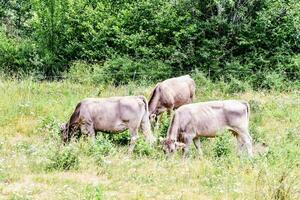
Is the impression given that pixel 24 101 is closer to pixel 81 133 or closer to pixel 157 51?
pixel 81 133

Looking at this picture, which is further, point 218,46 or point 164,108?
point 218,46

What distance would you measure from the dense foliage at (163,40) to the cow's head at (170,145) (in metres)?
9.26

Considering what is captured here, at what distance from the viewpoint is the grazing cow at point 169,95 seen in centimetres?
1589

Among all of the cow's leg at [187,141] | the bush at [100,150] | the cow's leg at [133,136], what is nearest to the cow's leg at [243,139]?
the cow's leg at [187,141]

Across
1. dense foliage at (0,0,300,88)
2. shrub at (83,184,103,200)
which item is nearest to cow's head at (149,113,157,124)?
dense foliage at (0,0,300,88)

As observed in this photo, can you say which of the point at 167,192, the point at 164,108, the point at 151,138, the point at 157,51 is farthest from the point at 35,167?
the point at 157,51

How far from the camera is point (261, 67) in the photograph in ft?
71.1

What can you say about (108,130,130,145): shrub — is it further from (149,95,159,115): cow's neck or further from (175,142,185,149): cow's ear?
(149,95,159,115): cow's neck

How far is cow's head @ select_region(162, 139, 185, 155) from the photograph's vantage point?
12.2 m

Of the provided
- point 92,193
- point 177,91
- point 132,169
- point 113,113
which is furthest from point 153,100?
point 92,193

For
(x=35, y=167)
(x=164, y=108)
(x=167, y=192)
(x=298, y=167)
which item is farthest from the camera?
(x=164, y=108)

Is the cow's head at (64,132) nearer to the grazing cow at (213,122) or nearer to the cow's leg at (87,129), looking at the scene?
the cow's leg at (87,129)

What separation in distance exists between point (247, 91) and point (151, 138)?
283 inches

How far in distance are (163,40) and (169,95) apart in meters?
7.24
